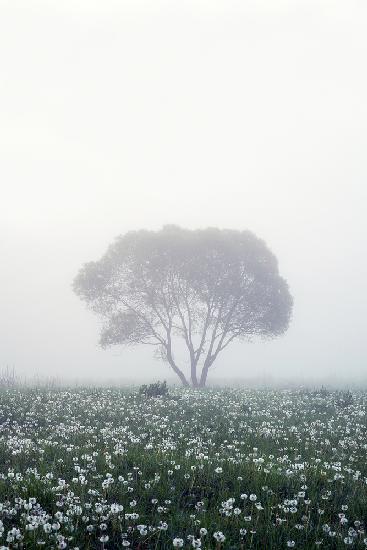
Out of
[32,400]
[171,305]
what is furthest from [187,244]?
[32,400]

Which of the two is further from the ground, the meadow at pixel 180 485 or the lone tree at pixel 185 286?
the lone tree at pixel 185 286

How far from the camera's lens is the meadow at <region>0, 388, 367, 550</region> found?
502 centimetres

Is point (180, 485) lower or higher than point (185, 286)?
lower

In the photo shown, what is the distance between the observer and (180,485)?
6.80m

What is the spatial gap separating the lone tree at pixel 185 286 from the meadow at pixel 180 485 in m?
22.7

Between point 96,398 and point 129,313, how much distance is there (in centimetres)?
1827

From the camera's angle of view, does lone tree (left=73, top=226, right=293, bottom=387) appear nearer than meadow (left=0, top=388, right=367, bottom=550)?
No

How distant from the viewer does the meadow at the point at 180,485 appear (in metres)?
5.02

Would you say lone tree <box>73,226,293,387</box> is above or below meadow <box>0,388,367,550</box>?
above

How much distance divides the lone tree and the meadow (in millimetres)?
22654

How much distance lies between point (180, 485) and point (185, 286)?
29.4m

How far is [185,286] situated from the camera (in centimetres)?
3616

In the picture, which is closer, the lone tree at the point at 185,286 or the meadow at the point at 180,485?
the meadow at the point at 180,485

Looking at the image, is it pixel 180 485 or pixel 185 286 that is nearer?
pixel 180 485
